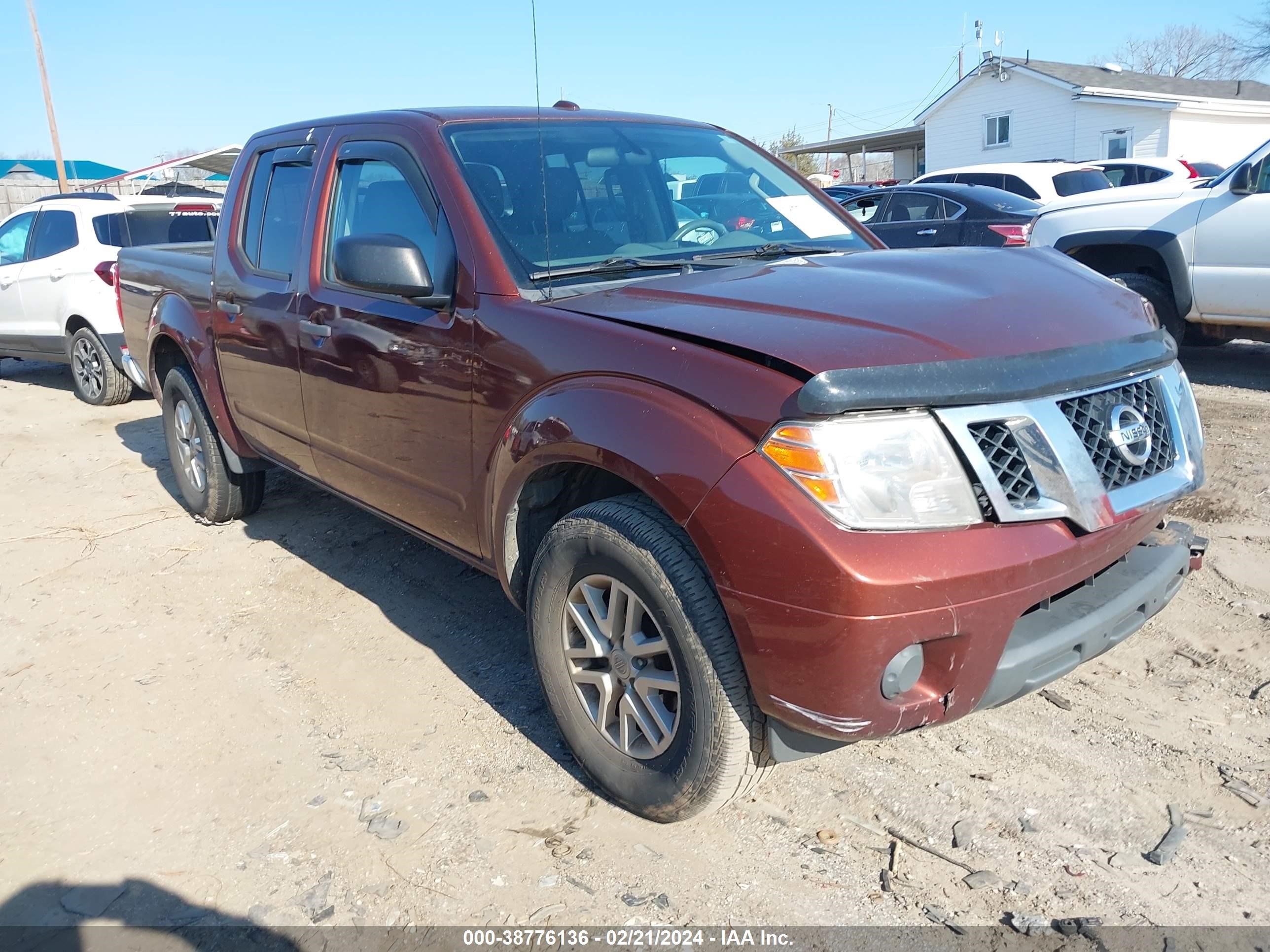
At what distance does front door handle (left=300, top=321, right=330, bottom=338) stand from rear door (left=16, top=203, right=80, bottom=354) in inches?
259

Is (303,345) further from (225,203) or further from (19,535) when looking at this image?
(19,535)

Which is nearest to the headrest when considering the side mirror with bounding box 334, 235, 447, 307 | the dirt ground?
the side mirror with bounding box 334, 235, 447, 307

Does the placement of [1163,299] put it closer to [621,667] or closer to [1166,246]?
[1166,246]

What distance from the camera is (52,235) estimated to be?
9.62 meters

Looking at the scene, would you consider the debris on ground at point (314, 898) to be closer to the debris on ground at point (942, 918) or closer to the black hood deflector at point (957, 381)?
the debris on ground at point (942, 918)

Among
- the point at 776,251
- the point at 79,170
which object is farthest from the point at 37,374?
the point at 79,170

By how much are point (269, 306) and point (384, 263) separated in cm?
140

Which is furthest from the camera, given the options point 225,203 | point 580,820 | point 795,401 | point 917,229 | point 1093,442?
point 917,229

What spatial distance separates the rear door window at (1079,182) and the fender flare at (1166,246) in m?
6.45

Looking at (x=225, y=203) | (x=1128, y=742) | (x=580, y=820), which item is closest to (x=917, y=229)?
(x=225, y=203)

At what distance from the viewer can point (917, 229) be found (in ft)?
33.5

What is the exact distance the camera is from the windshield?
3227mm

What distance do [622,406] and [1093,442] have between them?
114 centimetres

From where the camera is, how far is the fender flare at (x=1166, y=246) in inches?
281
